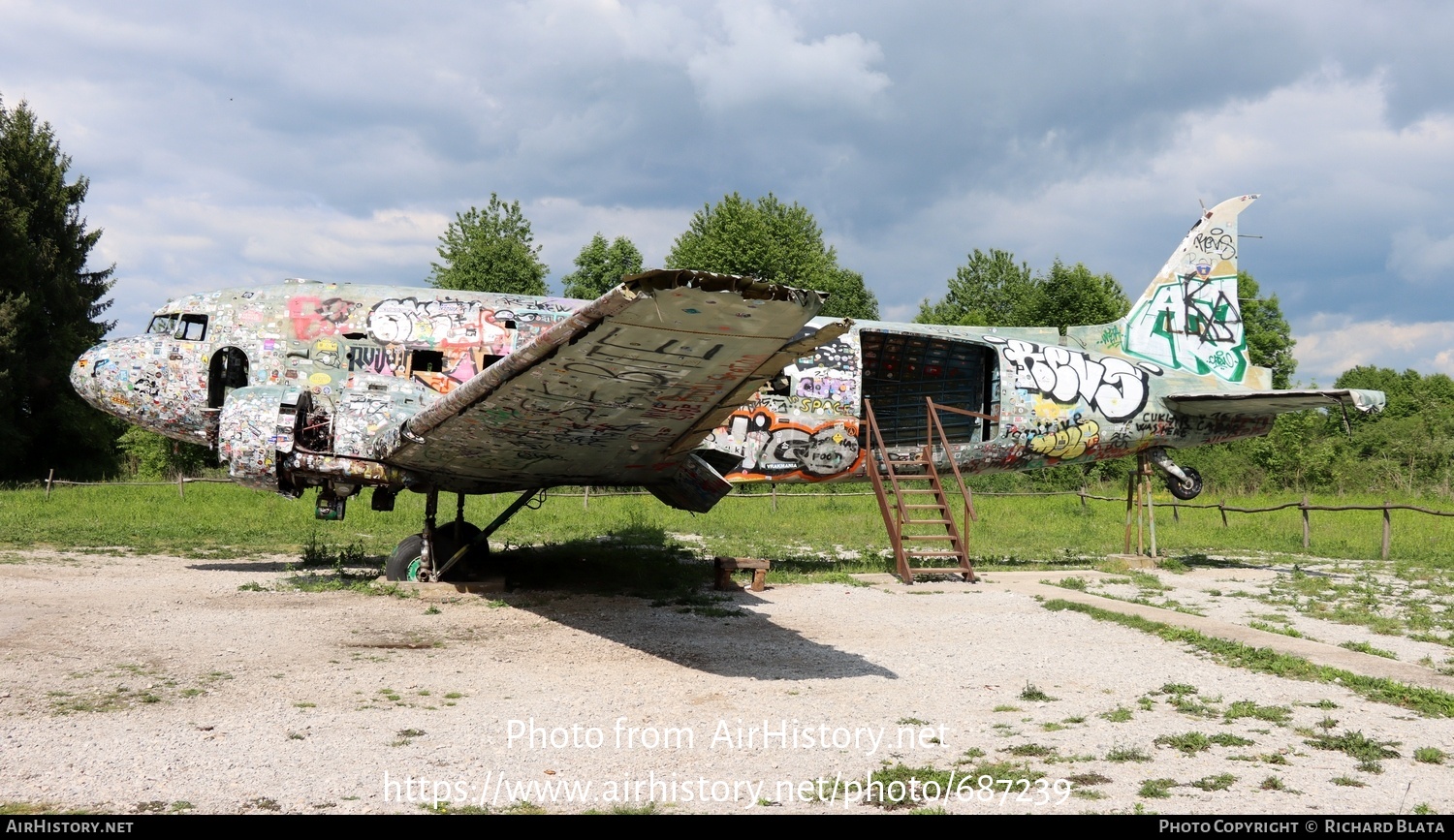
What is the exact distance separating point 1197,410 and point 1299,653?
8.99 m

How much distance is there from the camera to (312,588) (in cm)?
1243

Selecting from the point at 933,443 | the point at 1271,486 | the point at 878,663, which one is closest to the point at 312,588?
the point at 878,663

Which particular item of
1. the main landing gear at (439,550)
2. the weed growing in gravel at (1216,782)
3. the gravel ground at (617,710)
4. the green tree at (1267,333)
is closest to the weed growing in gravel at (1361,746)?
the gravel ground at (617,710)

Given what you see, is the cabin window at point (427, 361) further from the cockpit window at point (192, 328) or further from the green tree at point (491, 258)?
the green tree at point (491, 258)

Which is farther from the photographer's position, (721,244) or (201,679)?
(721,244)

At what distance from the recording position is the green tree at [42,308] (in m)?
33.1

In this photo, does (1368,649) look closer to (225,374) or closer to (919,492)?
(919,492)

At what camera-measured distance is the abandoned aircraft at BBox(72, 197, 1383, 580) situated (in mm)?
7520

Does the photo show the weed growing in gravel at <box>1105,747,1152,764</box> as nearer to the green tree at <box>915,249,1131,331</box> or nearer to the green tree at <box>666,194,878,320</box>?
the green tree at <box>915,249,1131,331</box>

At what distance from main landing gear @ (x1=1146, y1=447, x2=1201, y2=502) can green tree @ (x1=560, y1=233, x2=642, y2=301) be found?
4055cm

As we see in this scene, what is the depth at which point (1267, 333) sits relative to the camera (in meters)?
50.8

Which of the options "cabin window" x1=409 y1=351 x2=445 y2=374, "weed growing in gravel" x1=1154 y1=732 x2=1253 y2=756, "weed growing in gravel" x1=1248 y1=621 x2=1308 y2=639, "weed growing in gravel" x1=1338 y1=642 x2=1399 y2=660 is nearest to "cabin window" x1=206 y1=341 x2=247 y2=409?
"cabin window" x1=409 y1=351 x2=445 y2=374

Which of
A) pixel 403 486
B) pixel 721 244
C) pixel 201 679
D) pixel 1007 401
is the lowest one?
pixel 201 679

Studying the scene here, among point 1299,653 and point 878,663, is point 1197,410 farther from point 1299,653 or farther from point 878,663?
point 878,663
